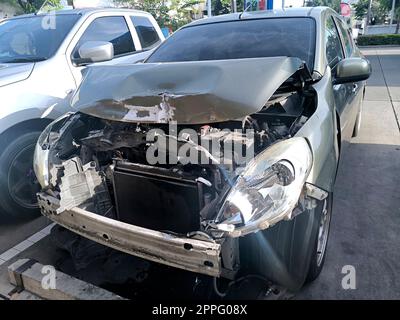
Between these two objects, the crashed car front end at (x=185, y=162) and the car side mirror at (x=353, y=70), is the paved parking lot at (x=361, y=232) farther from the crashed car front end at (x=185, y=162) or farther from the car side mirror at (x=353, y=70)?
the car side mirror at (x=353, y=70)

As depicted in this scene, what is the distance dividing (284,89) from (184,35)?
5.05 ft

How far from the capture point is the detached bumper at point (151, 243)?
171 cm

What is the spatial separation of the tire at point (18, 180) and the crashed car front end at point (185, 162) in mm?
819

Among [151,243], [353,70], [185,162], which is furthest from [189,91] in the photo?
[353,70]

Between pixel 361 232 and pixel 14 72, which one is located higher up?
pixel 14 72

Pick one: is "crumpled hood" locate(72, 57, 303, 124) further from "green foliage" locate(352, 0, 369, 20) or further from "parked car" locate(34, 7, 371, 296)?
"green foliage" locate(352, 0, 369, 20)

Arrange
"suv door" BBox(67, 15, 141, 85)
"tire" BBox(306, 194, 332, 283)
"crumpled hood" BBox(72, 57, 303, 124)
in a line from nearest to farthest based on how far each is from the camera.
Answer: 1. "crumpled hood" BBox(72, 57, 303, 124)
2. "tire" BBox(306, 194, 332, 283)
3. "suv door" BBox(67, 15, 141, 85)

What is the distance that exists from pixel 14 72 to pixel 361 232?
3.34 m

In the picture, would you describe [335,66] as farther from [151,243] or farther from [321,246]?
[151,243]

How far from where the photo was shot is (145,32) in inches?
205

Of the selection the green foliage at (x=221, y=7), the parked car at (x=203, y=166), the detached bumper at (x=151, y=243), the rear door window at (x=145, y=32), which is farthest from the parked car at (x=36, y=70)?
the green foliage at (x=221, y=7)

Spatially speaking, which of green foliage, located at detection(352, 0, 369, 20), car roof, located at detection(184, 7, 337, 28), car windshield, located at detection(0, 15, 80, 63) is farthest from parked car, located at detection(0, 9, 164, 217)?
green foliage, located at detection(352, 0, 369, 20)

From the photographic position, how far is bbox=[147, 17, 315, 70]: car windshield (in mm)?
3021

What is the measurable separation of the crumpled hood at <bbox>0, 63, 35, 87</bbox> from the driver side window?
2698 millimetres
